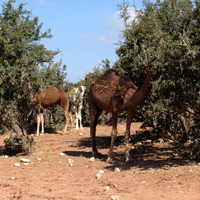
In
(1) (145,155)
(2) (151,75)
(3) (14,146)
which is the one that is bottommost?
(1) (145,155)

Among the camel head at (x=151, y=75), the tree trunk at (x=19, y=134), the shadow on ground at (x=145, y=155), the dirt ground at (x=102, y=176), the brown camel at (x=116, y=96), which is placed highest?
the camel head at (x=151, y=75)

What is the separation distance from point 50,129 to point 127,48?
30.7ft

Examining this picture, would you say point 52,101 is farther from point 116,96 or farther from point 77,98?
point 116,96

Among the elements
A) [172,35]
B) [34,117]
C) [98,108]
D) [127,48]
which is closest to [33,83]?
[98,108]

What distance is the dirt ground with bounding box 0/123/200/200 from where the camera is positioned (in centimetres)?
721

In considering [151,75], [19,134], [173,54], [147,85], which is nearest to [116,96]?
[147,85]

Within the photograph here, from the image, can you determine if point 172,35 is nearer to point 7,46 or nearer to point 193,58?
point 193,58

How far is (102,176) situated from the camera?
9.05 meters

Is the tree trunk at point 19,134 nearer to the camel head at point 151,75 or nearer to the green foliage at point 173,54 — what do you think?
the green foliage at point 173,54

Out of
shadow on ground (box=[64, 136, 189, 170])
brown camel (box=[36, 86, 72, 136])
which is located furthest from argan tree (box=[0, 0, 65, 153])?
brown camel (box=[36, 86, 72, 136])

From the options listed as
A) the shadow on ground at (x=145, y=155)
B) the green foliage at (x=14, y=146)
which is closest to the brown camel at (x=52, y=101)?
the shadow on ground at (x=145, y=155)

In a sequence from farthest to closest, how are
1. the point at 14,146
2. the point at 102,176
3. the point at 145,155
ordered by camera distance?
the point at 14,146 < the point at 145,155 < the point at 102,176

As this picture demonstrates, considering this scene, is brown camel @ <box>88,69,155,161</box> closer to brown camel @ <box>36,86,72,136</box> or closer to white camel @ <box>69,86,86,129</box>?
brown camel @ <box>36,86,72,136</box>

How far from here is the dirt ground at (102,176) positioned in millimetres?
7205
